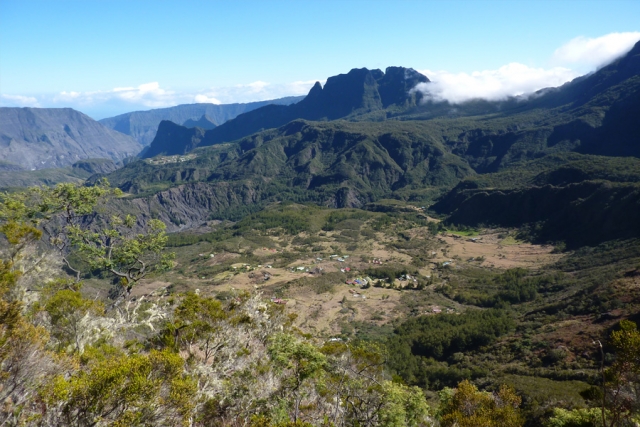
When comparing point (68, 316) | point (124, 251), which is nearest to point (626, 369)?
point (68, 316)

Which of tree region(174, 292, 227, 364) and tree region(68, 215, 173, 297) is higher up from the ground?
tree region(68, 215, 173, 297)

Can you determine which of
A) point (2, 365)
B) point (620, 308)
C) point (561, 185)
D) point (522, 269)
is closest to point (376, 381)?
point (2, 365)

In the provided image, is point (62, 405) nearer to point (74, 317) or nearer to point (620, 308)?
point (74, 317)

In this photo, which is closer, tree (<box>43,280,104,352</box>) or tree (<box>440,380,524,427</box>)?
tree (<box>440,380,524,427</box>)

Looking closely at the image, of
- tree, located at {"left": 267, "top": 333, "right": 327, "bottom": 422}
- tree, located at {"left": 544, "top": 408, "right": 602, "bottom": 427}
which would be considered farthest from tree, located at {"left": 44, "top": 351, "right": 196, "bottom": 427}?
→ tree, located at {"left": 544, "top": 408, "right": 602, "bottom": 427}

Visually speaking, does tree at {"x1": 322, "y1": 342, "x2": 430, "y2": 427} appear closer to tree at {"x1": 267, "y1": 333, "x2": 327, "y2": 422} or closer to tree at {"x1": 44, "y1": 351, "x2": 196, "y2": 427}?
tree at {"x1": 267, "y1": 333, "x2": 327, "y2": 422}

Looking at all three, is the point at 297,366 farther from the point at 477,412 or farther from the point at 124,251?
the point at 124,251

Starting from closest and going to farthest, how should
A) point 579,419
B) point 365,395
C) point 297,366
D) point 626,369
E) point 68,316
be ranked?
point 626,369 < point 68,316 < point 579,419 < point 297,366 < point 365,395

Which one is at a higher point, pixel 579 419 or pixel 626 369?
pixel 626 369

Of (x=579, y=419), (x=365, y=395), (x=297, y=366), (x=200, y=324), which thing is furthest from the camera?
(x=365, y=395)

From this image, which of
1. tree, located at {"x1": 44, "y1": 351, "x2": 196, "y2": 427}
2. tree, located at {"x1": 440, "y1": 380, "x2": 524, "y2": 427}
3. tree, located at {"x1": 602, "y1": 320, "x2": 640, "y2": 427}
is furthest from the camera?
tree, located at {"x1": 440, "y1": 380, "x2": 524, "y2": 427}

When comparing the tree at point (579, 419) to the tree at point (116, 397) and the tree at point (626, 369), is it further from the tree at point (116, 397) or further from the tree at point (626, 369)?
the tree at point (116, 397)
